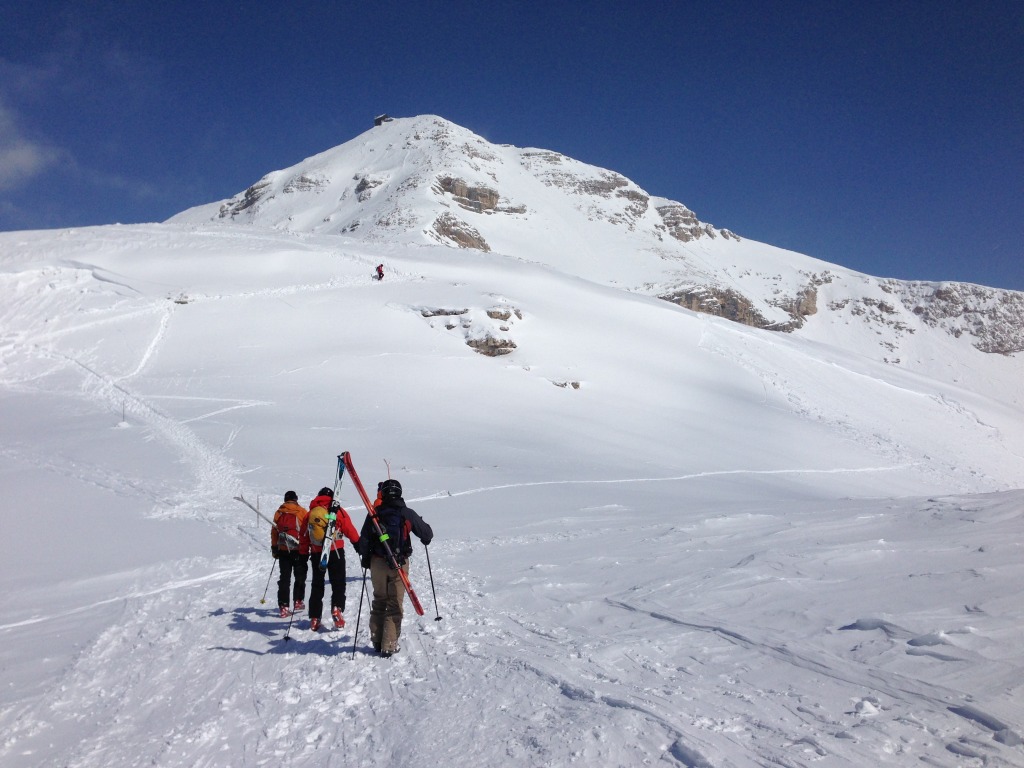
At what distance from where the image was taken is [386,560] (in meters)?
6.28

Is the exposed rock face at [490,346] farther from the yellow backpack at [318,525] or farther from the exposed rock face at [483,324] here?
the yellow backpack at [318,525]

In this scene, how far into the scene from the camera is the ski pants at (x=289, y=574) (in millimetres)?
7438

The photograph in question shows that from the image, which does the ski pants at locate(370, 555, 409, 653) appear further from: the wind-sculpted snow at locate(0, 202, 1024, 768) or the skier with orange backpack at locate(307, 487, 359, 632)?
the skier with orange backpack at locate(307, 487, 359, 632)

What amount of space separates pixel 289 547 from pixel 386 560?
6.45 feet

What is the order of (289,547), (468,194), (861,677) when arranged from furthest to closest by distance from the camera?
(468,194) < (289,547) < (861,677)

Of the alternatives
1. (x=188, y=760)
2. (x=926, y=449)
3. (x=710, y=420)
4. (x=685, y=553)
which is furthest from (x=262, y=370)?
(x=926, y=449)

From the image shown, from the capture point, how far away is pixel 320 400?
75.8 feet

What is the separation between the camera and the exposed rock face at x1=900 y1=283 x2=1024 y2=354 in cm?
10762

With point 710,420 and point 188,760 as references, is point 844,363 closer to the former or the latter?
point 710,420

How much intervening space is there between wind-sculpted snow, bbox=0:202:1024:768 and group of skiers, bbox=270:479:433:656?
0.30 metres

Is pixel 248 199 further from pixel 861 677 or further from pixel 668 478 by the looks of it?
pixel 861 677

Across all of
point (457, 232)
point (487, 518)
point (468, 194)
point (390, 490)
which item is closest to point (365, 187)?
point (468, 194)

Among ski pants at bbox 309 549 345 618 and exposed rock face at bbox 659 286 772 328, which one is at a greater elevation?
exposed rock face at bbox 659 286 772 328

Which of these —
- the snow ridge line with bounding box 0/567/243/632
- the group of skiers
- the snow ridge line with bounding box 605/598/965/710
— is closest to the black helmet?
the group of skiers
